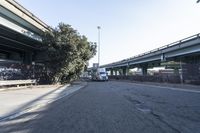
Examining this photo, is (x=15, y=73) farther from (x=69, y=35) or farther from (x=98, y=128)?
(x=98, y=128)

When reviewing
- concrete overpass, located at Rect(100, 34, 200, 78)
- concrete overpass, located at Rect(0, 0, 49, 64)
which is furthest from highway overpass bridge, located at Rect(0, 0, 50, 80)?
concrete overpass, located at Rect(100, 34, 200, 78)

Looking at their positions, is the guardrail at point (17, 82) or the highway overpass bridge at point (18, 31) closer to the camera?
the highway overpass bridge at point (18, 31)

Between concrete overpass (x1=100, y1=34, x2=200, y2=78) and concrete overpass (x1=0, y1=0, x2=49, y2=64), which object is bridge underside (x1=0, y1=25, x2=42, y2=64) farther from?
concrete overpass (x1=100, y1=34, x2=200, y2=78)

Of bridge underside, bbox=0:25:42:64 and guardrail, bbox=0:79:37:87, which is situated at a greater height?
bridge underside, bbox=0:25:42:64

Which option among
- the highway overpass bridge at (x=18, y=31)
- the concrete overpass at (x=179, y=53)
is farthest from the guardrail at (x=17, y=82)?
the concrete overpass at (x=179, y=53)

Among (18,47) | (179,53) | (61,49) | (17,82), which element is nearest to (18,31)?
(17,82)

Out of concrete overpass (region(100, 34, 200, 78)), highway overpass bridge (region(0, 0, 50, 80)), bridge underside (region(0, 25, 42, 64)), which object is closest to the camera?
highway overpass bridge (region(0, 0, 50, 80))

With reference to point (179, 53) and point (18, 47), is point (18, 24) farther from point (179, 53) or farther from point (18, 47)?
point (179, 53)

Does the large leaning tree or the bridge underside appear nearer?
the bridge underside

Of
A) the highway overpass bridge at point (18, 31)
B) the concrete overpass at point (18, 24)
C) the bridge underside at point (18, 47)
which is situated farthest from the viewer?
the bridge underside at point (18, 47)

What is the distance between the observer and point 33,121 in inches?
388

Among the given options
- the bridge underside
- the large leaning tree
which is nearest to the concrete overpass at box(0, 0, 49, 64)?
the bridge underside

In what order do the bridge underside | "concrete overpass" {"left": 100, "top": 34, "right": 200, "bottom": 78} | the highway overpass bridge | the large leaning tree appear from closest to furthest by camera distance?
the highway overpass bridge < the bridge underside < the large leaning tree < "concrete overpass" {"left": 100, "top": 34, "right": 200, "bottom": 78}

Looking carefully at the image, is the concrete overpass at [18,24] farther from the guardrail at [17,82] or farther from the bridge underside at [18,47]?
the guardrail at [17,82]
